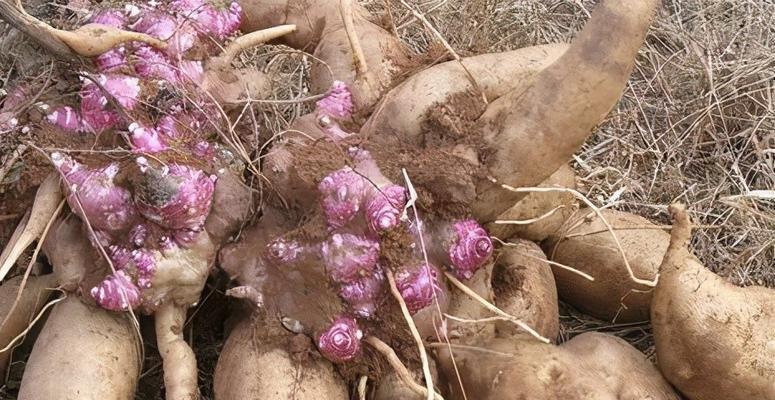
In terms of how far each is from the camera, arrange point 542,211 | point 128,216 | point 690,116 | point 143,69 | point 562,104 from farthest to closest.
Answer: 1. point 690,116
2. point 542,211
3. point 143,69
4. point 128,216
5. point 562,104

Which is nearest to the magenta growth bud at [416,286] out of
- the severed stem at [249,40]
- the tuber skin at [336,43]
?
the tuber skin at [336,43]

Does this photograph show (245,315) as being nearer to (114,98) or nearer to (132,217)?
(132,217)

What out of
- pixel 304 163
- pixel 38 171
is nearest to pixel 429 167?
pixel 304 163

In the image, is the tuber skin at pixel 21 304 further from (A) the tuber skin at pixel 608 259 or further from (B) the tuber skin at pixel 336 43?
(A) the tuber skin at pixel 608 259

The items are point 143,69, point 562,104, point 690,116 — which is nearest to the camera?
point 562,104

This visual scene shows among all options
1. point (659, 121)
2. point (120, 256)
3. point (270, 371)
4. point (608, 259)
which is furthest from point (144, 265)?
point (659, 121)

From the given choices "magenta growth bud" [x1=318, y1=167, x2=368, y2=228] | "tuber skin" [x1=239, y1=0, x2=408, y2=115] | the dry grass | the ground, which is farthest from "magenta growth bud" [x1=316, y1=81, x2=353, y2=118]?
the dry grass

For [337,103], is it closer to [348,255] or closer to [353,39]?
[353,39]

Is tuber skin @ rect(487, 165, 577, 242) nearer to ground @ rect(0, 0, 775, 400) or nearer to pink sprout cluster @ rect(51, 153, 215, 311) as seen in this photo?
ground @ rect(0, 0, 775, 400)
